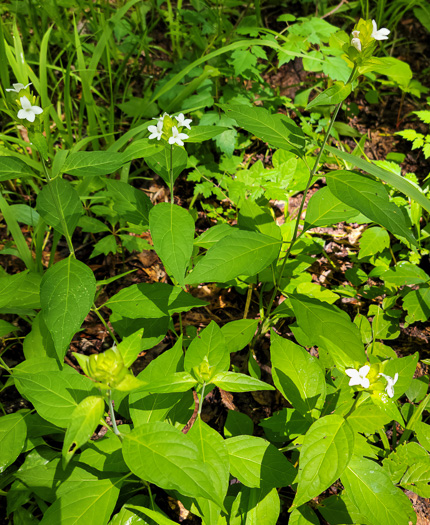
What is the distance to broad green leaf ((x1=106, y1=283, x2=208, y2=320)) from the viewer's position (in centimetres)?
159

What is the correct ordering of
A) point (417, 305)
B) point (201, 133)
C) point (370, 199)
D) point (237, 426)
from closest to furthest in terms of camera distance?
point (370, 199)
point (201, 133)
point (237, 426)
point (417, 305)

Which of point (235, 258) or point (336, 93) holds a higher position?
point (336, 93)

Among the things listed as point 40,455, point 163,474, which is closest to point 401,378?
point 163,474

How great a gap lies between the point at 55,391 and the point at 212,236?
98cm

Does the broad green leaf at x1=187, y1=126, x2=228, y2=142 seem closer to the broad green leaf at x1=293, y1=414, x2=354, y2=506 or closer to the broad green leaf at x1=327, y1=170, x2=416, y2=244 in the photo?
the broad green leaf at x1=327, y1=170, x2=416, y2=244

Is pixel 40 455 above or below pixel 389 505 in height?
below

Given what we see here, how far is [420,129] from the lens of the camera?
3406 mm

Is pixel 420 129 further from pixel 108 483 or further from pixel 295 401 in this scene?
pixel 108 483

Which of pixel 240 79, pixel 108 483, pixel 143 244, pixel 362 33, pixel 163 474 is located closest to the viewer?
pixel 163 474

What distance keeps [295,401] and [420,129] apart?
302 cm

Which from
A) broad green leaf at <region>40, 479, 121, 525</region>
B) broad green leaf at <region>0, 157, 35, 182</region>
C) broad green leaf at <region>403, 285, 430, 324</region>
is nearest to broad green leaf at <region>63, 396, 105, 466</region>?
broad green leaf at <region>40, 479, 121, 525</region>

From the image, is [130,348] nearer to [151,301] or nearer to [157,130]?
[151,301]

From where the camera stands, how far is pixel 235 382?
4.37 ft

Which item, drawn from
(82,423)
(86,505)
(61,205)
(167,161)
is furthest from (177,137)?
(86,505)
